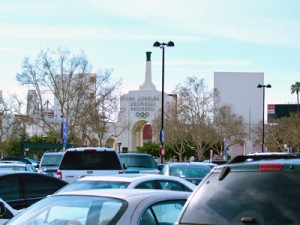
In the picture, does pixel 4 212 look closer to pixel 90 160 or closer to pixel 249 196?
pixel 249 196

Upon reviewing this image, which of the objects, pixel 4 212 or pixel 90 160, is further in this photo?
pixel 90 160

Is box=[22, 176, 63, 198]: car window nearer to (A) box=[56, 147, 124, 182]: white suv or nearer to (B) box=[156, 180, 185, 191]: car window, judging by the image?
(B) box=[156, 180, 185, 191]: car window

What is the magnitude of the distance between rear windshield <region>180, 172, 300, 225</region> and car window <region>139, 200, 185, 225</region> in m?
1.68

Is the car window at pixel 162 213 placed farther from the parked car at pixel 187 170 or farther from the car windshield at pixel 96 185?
the parked car at pixel 187 170

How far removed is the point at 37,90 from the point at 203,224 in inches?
2621

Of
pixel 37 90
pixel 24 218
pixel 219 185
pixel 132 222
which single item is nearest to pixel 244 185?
pixel 219 185

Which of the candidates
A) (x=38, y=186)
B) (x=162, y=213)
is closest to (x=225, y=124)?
(x=38, y=186)

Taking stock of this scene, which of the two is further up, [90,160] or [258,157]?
[258,157]

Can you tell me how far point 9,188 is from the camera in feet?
42.8

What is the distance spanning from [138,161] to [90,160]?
744 centimetres

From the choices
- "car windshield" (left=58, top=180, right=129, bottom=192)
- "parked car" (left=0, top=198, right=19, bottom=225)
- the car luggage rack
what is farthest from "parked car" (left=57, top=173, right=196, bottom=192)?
the car luggage rack

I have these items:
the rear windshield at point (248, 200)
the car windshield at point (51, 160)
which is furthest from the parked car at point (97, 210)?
the car windshield at point (51, 160)

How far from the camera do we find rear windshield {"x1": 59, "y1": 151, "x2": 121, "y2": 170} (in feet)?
64.8

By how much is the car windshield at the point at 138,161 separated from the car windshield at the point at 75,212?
64.2ft
